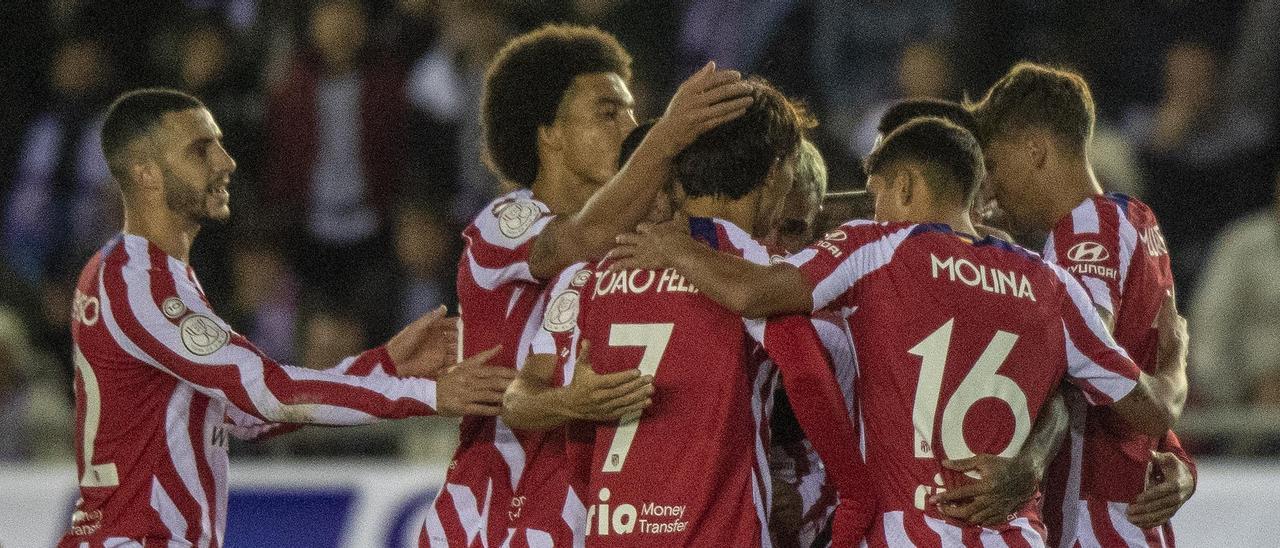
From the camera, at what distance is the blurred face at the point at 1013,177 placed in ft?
17.1

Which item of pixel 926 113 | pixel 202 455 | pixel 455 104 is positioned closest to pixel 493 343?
pixel 202 455

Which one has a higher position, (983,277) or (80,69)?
(80,69)

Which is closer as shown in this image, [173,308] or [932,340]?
[932,340]

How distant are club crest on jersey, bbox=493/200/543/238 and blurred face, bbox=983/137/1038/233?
138cm

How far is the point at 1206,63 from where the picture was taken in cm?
920

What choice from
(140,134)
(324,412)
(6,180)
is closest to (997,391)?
(324,412)

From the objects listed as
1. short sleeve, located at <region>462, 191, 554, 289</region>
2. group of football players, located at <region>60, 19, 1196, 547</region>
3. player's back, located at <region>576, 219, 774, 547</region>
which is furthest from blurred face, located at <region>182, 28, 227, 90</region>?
player's back, located at <region>576, 219, 774, 547</region>

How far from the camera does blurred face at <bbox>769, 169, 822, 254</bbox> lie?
5082 mm

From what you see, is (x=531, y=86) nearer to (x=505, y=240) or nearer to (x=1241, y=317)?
(x=505, y=240)

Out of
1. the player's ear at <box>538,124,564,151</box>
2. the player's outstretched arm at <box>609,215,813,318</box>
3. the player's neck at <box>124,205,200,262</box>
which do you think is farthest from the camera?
the player's neck at <box>124,205,200,262</box>

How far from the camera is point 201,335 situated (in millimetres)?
5156

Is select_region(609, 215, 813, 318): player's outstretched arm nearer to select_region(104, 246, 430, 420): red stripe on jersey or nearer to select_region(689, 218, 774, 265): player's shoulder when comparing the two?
select_region(689, 218, 774, 265): player's shoulder

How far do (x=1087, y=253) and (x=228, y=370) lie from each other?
255 cm

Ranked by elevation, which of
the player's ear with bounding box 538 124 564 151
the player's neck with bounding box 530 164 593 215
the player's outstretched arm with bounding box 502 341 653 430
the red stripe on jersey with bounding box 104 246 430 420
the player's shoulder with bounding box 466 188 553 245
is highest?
the player's ear with bounding box 538 124 564 151
